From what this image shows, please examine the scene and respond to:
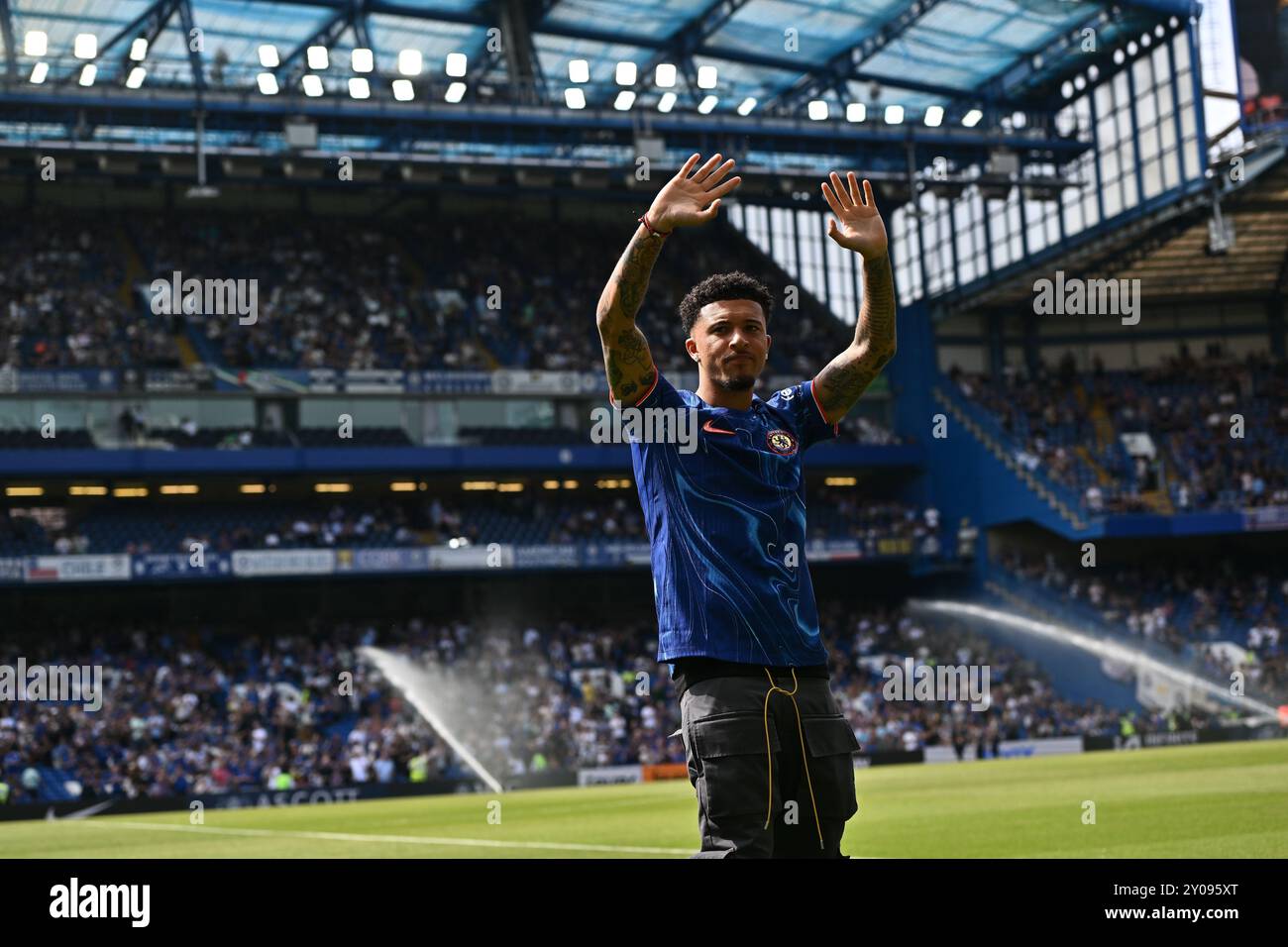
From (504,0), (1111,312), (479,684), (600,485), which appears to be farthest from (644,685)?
(1111,312)

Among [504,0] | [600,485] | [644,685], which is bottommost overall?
[644,685]

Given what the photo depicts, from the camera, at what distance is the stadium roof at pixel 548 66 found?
142ft

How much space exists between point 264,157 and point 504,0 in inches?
358

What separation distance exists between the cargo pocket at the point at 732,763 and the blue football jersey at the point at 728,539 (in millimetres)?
213

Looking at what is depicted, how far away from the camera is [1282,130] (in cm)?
4094

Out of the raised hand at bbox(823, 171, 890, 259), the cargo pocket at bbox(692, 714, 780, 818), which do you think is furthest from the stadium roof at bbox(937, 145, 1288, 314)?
the cargo pocket at bbox(692, 714, 780, 818)

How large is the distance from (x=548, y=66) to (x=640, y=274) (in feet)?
154

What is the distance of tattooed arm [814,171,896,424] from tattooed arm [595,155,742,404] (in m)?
0.56

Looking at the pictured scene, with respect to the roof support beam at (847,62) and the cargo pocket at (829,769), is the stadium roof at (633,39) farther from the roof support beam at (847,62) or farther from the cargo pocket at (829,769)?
the cargo pocket at (829,769)

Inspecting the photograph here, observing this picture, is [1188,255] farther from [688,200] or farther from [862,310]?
[688,200]

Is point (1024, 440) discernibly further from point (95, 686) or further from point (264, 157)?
point (95, 686)

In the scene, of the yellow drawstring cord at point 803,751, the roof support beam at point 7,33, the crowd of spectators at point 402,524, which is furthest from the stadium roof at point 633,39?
the yellow drawstring cord at point 803,751

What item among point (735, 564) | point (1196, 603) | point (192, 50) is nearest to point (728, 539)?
point (735, 564)

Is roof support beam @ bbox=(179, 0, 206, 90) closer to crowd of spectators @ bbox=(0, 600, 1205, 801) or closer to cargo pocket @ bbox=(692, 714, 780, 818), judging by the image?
crowd of spectators @ bbox=(0, 600, 1205, 801)
